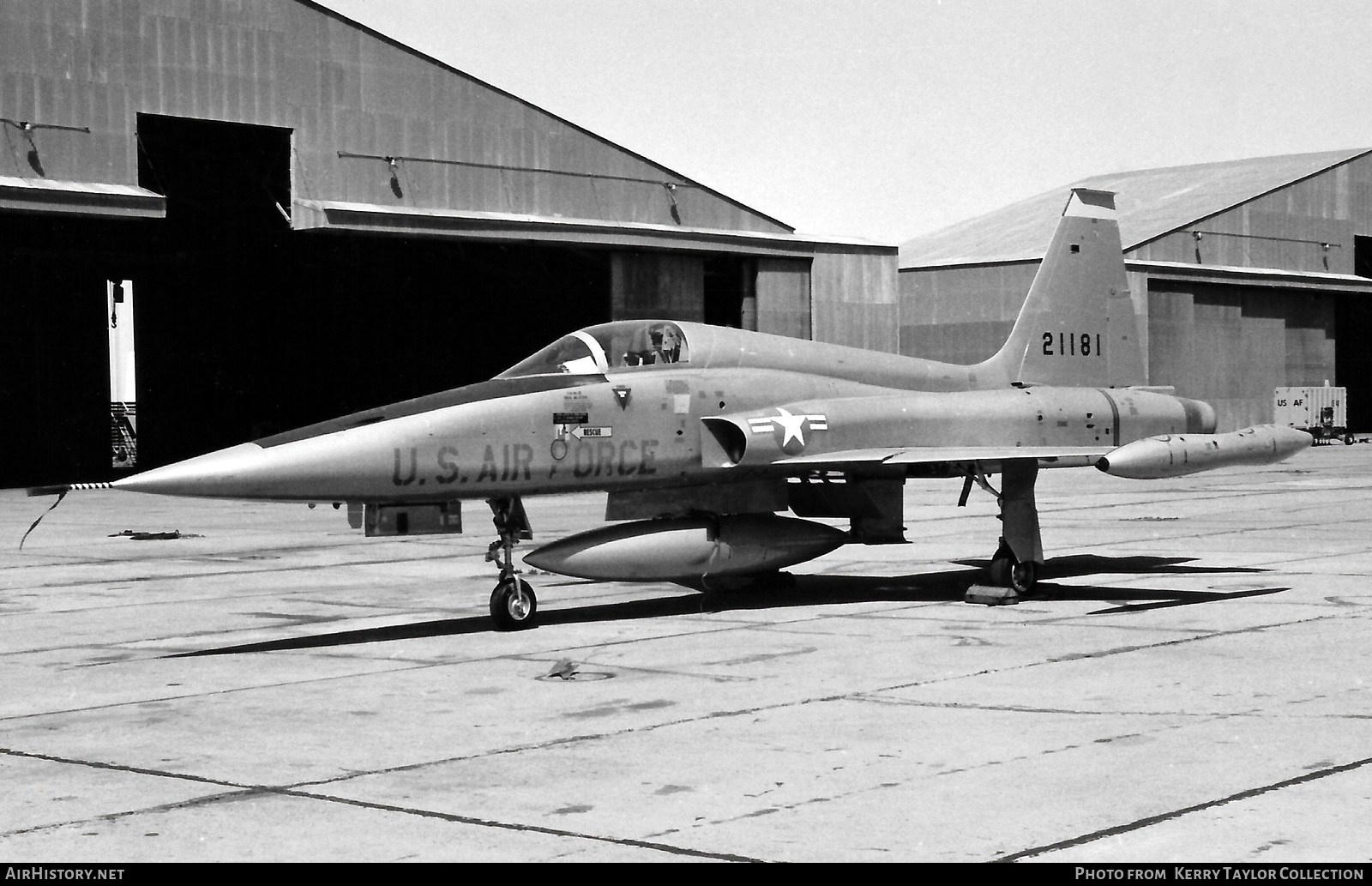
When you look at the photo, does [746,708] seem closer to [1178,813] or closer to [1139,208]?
[1178,813]

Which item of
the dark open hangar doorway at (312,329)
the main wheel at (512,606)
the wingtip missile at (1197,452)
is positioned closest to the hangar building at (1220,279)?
the dark open hangar doorway at (312,329)

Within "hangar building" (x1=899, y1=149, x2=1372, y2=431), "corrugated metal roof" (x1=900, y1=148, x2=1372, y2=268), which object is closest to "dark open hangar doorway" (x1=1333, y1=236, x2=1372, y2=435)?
"hangar building" (x1=899, y1=149, x2=1372, y2=431)

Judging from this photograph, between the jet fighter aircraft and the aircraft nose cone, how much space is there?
14 millimetres

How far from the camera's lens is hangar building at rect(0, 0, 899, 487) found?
34000 millimetres

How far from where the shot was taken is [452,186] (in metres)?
38.3

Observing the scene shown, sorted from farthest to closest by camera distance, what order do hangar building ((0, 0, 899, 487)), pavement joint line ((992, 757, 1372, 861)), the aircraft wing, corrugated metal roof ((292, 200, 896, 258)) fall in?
corrugated metal roof ((292, 200, 896, 258)), hangar building ((0, 0, 899, 487)), the aircraft wing, pavement joint line ((992, 757, 1372, 861))

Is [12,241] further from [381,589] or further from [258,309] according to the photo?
[381,589]

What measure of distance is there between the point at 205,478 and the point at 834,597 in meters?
6.41

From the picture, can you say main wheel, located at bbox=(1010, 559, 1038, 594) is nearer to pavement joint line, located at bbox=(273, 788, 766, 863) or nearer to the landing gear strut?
the landing gear strut

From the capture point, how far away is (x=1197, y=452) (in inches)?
570

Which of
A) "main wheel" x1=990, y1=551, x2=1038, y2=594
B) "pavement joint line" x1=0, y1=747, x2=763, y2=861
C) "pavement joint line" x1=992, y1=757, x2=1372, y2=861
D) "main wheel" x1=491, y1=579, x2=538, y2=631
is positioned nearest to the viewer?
"pavement joint line" x1=992, y1=757, x2=1372, y2=861

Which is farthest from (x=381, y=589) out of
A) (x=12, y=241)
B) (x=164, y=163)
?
(x=12, y=241)

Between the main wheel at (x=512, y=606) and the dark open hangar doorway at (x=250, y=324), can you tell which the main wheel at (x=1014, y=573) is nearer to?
the main wheel at (x=512, y=606)

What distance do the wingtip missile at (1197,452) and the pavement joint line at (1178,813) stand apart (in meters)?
5.87
